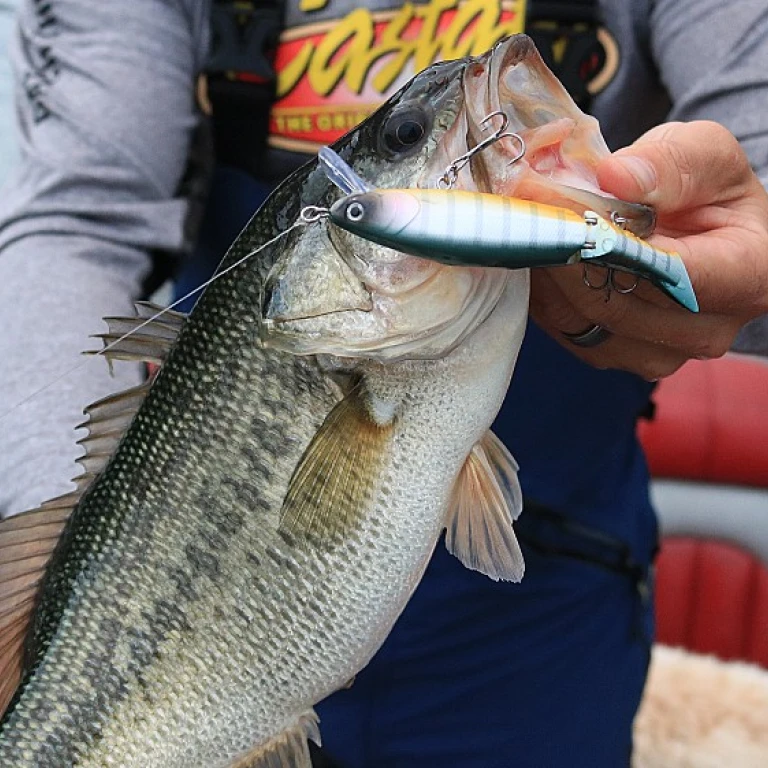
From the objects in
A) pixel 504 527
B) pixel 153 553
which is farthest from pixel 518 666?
pixel 153 553

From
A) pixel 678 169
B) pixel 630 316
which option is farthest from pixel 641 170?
pixel 630 316

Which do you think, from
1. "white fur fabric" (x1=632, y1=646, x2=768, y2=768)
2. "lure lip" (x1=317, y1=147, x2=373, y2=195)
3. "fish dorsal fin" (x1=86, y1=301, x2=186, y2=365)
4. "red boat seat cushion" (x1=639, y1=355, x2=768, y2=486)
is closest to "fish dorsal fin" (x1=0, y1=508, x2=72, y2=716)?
"fish dorsal fin" (x1=86, y1=301, x2=186, y2=365)

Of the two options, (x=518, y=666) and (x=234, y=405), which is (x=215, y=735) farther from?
(x=518, y=666)

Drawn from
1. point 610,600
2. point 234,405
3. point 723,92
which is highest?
point 723,92

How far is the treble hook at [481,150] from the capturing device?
771 millimetres

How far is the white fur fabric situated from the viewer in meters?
1.99

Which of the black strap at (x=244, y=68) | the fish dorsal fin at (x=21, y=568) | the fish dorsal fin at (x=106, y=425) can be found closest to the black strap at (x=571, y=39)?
the black strap at (x=244, y=68)

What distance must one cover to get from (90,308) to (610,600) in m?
0.84

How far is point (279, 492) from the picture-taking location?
88 centimetres

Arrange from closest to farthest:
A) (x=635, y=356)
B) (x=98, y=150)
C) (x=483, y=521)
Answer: (x=483, y=521), (x=635, y=356), (x=98, y=150)

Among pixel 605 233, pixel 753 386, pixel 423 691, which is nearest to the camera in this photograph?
pixel 605 233

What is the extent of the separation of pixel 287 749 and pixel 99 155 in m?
0.91

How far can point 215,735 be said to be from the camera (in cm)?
92

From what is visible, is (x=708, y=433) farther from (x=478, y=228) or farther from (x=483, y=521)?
(x=478, y=228)
